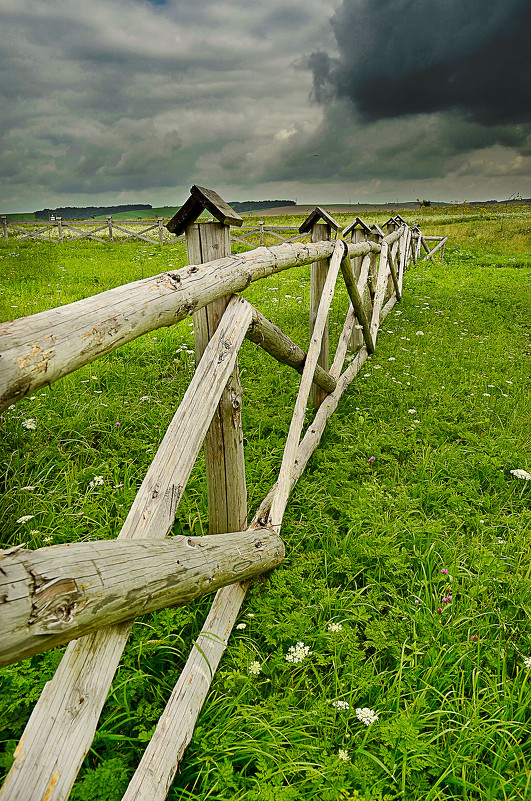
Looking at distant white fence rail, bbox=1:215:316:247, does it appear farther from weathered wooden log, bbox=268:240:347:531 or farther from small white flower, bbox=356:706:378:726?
small white flower, bbox=356:706:378:726

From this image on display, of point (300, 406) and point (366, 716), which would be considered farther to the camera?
point (300, 406)

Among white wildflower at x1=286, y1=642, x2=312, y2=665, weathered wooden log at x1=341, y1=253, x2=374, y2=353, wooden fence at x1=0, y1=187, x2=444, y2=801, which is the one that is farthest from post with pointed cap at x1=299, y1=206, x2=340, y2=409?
white wildflower at x1=286, y1=642, x2=312, y2=665

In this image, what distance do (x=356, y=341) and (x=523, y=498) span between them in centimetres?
340

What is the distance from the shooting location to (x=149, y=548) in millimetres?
1537

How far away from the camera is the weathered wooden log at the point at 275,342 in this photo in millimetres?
2799

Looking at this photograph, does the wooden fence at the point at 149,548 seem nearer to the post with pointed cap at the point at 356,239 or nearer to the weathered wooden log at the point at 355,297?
the weathered wooden log at the point at 355,297

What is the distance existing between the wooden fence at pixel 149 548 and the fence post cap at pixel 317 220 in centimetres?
134

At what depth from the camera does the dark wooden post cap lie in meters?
2.10

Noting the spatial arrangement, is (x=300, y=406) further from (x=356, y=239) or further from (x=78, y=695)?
(x=356, y=239)

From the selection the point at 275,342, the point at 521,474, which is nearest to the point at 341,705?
the point at 275,342

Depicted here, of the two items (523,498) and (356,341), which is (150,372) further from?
(523,498)

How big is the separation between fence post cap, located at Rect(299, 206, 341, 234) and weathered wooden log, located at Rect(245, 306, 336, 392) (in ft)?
4.36

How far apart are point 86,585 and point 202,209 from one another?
1656mm

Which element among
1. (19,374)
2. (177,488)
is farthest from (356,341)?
A: (19,374)
